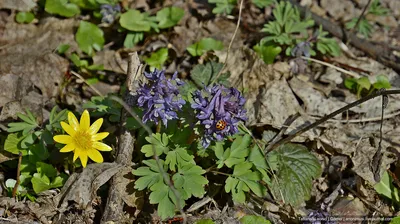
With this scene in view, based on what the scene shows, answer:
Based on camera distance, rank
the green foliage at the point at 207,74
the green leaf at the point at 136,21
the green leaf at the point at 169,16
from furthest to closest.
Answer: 1. the green leaf at the point at 169,16
2. the green leaf at the point at 136,21
3. the green foliage at the point at 207,74

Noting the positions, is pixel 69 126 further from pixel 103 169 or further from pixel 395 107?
pixel 395 107

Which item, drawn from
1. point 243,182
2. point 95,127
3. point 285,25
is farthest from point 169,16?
point 243,182

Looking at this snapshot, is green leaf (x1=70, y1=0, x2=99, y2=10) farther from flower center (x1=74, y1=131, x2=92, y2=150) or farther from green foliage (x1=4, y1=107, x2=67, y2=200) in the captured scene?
flower center (x1=74, y1=131, x2=92, y2=150)

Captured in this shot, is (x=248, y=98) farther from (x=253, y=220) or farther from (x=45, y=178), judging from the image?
(x=45, y=178)

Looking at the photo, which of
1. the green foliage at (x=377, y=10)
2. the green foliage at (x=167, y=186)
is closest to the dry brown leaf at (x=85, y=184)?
the green foliage at (x=167, y=186)

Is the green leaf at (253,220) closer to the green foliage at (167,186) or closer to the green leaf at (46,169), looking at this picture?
the green foliage at (167,186)

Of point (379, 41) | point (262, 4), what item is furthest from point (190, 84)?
point (379, 41)
